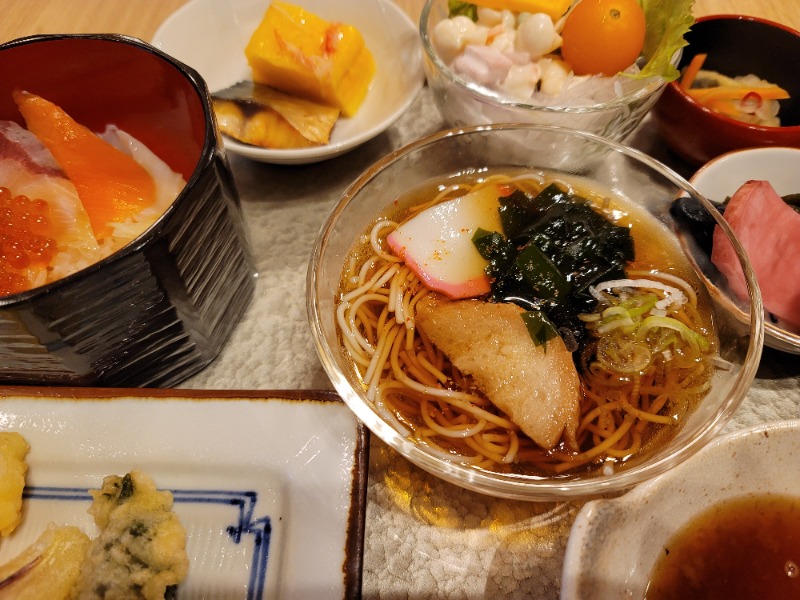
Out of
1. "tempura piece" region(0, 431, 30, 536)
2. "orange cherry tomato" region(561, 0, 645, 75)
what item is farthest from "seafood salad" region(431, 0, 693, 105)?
"tempura piece" region(0, 431, 30, 536)

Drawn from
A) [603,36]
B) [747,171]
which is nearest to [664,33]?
[603,36]

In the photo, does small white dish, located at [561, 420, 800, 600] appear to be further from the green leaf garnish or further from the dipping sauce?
the green leaf garnish

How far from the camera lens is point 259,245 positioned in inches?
65.2

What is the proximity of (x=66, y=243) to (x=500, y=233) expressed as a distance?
96cm

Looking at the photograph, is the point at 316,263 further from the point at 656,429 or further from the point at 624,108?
the point at 624,108

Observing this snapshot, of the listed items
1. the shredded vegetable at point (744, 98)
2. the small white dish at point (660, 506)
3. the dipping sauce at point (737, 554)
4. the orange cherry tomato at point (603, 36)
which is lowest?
the dipping sauce at point (737, 554)

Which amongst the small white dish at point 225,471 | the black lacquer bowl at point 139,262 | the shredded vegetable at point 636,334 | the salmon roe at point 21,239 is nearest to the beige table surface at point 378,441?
the black lacquer bowl at point 139,262

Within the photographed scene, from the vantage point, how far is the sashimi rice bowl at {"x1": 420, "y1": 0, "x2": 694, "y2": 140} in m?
1.60

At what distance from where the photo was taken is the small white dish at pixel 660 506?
0.97 meters

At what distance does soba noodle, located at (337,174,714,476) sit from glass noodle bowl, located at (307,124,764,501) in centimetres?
2

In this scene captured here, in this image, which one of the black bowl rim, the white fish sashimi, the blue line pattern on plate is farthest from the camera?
the white fish sashimi

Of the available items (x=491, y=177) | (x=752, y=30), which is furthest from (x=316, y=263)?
(x=752, y=30)

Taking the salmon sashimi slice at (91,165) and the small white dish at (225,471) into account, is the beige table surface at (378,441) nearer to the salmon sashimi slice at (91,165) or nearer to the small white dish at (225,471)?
the small white dish at (225,471)

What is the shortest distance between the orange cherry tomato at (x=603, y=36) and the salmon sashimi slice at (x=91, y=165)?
1266mm
